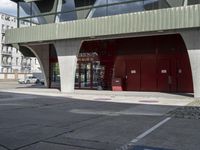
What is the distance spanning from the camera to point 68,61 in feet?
103

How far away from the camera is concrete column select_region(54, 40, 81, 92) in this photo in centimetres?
3100

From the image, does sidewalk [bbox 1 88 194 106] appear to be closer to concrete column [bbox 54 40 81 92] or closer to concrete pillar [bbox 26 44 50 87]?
concrete column [bbox 54 40 81 92]

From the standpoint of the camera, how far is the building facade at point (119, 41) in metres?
25.2

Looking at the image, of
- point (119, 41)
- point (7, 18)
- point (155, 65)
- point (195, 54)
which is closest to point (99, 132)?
point (195, 54)

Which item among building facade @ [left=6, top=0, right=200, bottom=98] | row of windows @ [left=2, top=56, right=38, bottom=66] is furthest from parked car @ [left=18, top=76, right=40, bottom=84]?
row of windows @ [left=2, top=56, right=38, bottom=66]

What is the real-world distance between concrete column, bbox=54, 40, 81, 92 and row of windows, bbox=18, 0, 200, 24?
2351mm

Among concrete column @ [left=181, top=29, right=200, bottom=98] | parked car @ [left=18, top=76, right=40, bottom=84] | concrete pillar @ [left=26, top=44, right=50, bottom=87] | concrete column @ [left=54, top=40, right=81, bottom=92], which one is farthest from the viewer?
parked car @ [left=18, top=76, right=40, bottom=84]

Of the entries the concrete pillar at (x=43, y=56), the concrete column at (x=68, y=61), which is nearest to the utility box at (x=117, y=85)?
the concrete column at (x=68, y=61)

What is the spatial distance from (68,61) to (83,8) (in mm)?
4645

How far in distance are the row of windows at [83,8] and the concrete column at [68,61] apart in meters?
2.35

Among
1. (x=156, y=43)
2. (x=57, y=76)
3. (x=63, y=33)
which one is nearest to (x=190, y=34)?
(x=156, y=43)

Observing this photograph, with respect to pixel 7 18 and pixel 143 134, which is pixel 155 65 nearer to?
pixel 143 134

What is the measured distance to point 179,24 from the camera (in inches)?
968

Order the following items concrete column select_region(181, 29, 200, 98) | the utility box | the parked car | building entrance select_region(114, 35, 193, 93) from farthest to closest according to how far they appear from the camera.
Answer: the parked car → the utility box → building entrance select_region(114, 35, 193, 93) → concrete column select_region(181, 29, 200, 98)
